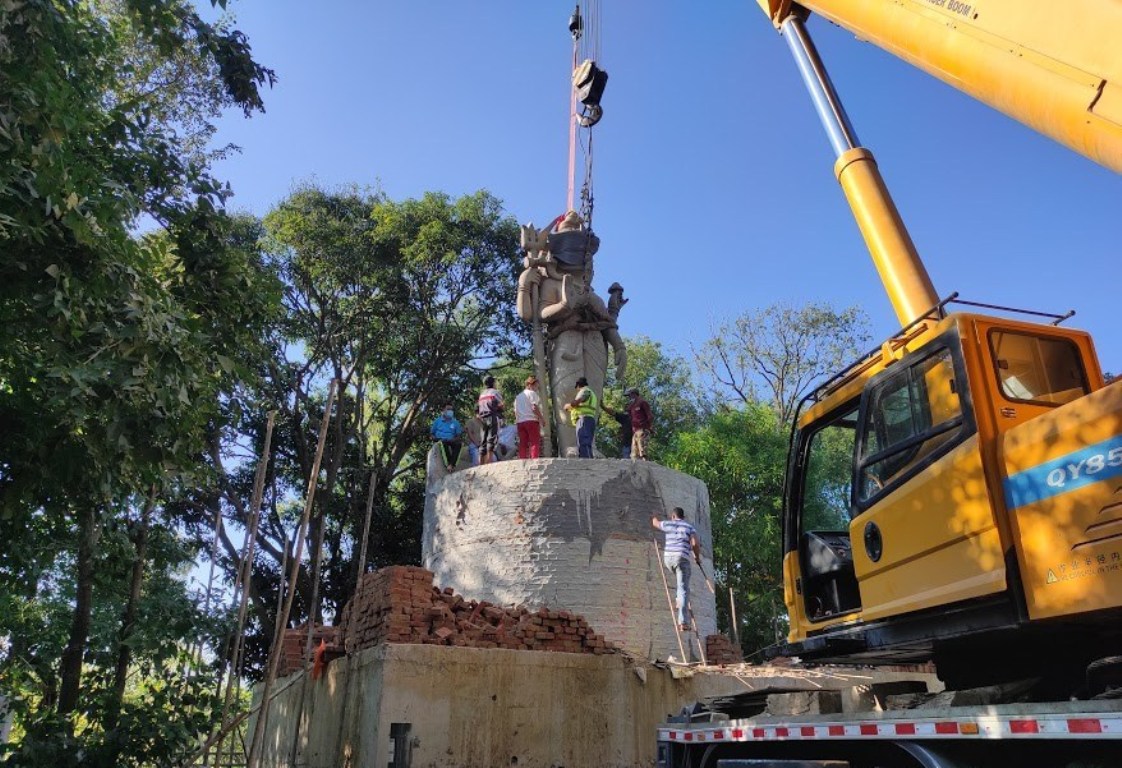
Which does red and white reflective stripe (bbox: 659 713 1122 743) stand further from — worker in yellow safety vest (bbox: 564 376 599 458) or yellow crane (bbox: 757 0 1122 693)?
worker in yellow safety vest (bbox: 564 376 599 458)

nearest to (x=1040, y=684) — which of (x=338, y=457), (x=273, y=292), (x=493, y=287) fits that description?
(x=273, y=292)

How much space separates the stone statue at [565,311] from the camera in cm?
1395

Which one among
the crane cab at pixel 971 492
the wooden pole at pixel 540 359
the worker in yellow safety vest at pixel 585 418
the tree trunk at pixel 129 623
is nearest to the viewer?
the crane cab at pixel 971 492

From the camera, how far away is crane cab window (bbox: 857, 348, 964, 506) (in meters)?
4.21

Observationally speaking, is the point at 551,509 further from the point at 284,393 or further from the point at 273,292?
the point at 284,393

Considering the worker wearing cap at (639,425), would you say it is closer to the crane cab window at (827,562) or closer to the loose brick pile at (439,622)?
the loose brick pile at (439,622)

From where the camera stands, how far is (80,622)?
26.6 ft

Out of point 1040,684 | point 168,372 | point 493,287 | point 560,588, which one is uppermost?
point 493,287

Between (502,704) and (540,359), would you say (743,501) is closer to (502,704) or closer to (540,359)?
(540,359)

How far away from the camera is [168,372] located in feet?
19.5

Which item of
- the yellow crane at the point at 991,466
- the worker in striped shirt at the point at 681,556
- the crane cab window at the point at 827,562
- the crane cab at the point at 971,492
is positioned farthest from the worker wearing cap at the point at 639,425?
the crane cab at the point at 971,492

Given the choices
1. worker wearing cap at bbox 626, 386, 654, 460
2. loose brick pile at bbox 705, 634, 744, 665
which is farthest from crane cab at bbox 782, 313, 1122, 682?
worker wearing cap at bbox 626, 386, 654, 460

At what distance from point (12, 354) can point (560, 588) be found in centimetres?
640

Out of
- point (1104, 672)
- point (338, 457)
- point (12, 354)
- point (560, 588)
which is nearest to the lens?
point (1104, 672)
